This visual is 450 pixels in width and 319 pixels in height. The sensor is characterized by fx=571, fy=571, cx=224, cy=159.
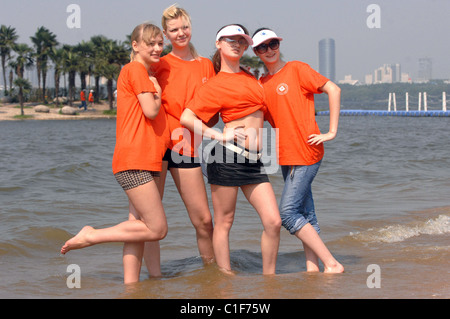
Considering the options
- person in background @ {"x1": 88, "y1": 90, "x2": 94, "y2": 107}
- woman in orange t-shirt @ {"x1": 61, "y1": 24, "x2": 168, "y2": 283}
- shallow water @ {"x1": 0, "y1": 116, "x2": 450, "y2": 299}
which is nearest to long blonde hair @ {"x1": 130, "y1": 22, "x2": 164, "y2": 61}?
woman in orange t-shirt @ {"x1": 61, "y1": 24, "x2": 168, "y2": 283}

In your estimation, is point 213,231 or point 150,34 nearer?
point 150,34

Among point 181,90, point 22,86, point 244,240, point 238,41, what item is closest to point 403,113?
point 22,86

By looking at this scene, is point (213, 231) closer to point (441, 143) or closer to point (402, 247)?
point (402, 247)

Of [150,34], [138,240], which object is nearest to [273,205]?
[138,240]

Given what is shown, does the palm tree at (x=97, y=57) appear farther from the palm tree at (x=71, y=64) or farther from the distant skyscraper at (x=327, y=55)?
Answer: the distant skyscraper at (x=327, y=55)

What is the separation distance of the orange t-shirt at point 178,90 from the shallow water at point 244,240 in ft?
3.70

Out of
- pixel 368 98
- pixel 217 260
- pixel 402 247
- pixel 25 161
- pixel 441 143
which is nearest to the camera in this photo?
pixel 217 260

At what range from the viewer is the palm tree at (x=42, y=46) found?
73.6 meters

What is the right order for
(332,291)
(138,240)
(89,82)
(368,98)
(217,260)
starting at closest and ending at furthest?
1. (332,291)
2. (138,240)
3. (217,260)
4. (89,82)
5. (368,98)

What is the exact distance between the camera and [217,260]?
4.76 metres

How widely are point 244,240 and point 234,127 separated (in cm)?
301

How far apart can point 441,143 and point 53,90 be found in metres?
63.7

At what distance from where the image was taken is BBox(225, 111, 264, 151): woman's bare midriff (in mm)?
4391

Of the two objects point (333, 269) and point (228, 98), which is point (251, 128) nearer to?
point (228, 98)
